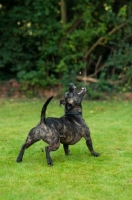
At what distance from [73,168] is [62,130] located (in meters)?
0.67

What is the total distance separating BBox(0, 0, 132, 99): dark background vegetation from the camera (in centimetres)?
1641

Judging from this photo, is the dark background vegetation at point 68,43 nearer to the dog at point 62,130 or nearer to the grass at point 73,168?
the grass at point 73,168

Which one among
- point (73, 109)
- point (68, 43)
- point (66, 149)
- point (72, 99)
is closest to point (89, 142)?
point (66, 149)

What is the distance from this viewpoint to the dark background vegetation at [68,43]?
646 inches

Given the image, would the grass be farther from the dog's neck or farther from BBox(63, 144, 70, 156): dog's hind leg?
the dog's neck

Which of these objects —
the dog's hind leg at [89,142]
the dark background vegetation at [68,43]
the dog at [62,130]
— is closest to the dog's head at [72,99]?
the dog at [62,130]

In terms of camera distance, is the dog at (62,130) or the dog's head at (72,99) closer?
the dog at (62,130)

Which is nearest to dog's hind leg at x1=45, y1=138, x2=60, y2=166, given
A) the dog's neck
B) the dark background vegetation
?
the dog's neck

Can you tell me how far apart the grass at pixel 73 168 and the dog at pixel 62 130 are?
0.89ft

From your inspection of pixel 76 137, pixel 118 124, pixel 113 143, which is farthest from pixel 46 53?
pixel 76 137

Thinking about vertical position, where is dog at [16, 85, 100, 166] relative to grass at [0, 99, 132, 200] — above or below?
above

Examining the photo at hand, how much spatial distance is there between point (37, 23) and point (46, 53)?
1132mm

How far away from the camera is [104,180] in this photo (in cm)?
641

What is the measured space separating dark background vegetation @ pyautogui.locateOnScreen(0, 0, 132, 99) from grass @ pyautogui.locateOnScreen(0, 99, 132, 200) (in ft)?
16.9
